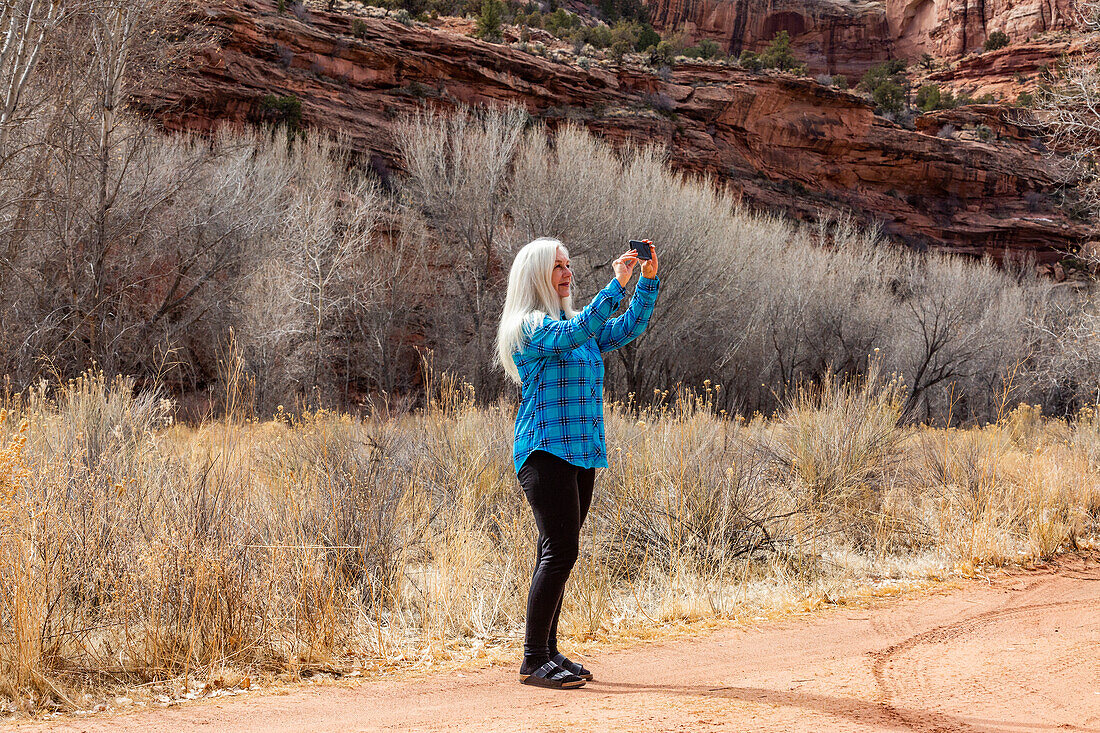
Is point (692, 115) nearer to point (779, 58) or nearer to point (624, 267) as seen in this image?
point (779, 58)

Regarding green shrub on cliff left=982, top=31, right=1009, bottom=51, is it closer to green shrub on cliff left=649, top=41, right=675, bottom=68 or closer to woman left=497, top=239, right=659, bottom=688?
green shrub on cliff left=649, top=41, right=675, bottom=68

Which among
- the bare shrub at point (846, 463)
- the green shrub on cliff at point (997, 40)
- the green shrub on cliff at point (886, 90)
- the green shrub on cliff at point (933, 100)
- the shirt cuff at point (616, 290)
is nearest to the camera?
the shirt cuff at point (616, 290)

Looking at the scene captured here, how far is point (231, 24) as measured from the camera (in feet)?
95.3

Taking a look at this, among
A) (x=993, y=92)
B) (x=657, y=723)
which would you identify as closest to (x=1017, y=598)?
(x=657, y=723)

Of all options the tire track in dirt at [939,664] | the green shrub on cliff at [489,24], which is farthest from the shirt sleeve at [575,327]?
the green shrub on cliff at [489,24]

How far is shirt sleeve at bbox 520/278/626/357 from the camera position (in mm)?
3102

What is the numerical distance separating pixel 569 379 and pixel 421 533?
3.19 metres

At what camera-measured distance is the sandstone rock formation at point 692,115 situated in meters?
29.5

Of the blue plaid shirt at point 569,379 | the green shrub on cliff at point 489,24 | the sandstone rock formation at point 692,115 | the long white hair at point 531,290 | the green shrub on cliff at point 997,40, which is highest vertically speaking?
the green shrub on cliff at point 997,40

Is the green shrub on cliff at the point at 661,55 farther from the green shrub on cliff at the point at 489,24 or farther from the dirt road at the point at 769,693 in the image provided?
the dirt road at the point at 769,693

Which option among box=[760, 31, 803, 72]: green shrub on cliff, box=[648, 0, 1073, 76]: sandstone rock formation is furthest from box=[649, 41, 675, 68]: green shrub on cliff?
box=[648, 0, 1073, 76]: sandstone rock formation

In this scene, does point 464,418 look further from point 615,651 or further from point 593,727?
point 593,727

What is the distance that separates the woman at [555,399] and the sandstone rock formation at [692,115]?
25.9 metres

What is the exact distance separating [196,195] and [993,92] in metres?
53.2
